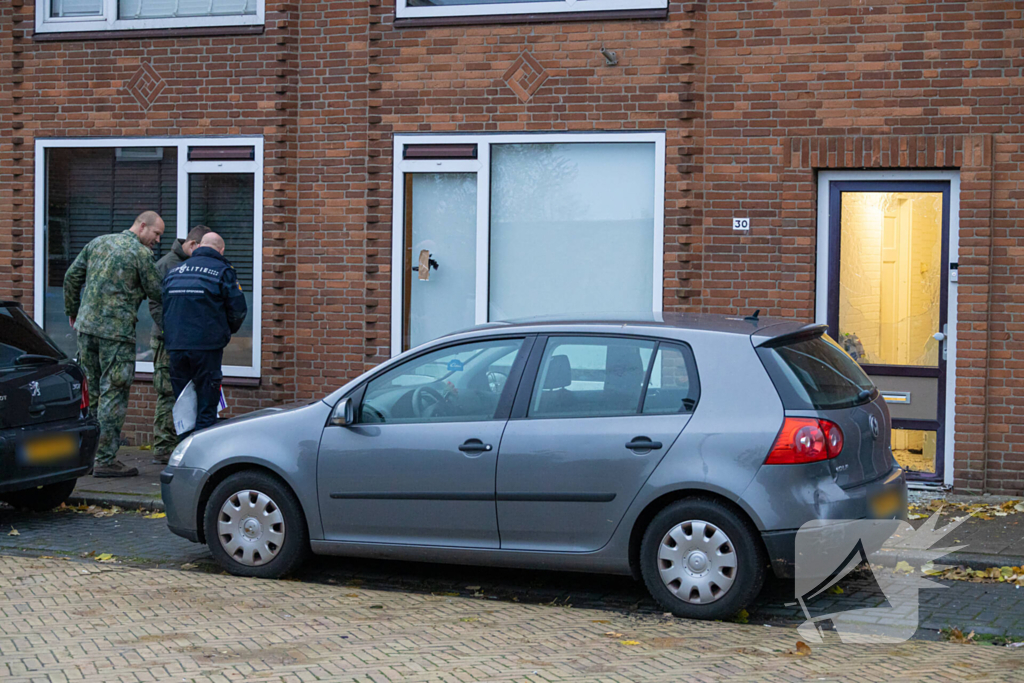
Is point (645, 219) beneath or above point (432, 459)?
above

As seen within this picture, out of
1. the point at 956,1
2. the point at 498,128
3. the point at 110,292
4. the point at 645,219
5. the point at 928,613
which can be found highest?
the point at 956,1

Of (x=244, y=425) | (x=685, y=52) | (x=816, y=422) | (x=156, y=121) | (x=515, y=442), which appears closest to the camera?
(x=816, y=422)

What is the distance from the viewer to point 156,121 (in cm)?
1180

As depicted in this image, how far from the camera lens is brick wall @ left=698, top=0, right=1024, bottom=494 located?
944 centimetres

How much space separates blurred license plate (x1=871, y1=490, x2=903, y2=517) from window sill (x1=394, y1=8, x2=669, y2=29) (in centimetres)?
541

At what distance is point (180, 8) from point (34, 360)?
4983 millimetres

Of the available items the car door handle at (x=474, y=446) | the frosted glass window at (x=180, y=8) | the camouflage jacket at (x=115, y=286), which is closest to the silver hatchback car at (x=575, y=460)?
the car door handle at (x=474, y=446)

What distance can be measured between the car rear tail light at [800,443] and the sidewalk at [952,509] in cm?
195

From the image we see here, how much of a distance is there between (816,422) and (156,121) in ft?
Result: 27.0

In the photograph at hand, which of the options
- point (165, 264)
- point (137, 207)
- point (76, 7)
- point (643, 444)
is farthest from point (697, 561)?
point (76, 7)

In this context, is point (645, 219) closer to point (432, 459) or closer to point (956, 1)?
point (956, 1)

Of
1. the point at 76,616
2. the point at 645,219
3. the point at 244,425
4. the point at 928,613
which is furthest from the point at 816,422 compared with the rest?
the point at 645,219

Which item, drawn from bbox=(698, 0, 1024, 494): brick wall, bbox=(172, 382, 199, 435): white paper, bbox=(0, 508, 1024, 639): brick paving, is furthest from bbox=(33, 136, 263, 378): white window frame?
bbox=(698, 0, 1024, 494): brick wall

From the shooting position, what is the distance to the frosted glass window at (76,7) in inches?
478
